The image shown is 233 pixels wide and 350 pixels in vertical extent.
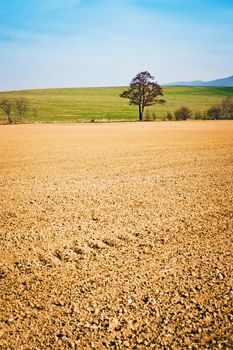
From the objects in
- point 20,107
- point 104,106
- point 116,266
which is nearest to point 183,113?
point 104,106

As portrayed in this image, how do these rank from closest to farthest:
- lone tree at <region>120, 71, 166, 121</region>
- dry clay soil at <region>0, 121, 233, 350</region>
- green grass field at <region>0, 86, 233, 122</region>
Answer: dry clay soil at <region>0, 121, 233, 350</region> → lone tree at <region>120, 71, 166, 121</region> → green grass field at <region>0, 86, 233, 122</region>

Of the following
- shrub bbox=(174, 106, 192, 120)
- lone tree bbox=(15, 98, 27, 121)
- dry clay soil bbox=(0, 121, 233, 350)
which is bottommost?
dry clay soil bbox=(0, 121, 233, 350)

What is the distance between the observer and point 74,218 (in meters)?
8.02

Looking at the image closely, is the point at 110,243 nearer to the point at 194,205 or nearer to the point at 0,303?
the point at 0,303

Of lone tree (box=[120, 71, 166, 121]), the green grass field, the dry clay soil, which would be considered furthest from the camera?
the green grass field

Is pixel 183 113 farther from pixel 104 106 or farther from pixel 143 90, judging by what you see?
pixel 104 106

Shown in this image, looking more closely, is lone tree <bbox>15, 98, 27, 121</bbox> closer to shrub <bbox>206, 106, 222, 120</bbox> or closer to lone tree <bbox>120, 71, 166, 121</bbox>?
lone tree <bbox>120, 71, 166, 121</bbox>

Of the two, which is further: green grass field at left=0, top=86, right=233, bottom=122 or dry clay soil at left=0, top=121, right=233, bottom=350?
green grass field at left=0, top=86, right=233, bottom=122

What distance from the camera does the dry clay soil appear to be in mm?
4023

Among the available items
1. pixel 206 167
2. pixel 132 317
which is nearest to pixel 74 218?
pixel 132 317

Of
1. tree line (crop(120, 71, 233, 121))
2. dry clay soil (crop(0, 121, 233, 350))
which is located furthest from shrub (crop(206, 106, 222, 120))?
dry clay soil (crop(0, 121, 233, 350))

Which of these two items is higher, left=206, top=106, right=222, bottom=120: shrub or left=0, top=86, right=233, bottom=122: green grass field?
left=0, top=86, right=233, bottom=122: green grass field

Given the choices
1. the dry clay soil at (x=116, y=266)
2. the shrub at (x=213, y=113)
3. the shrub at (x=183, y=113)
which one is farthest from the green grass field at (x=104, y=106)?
the dry clay soil at (x=116, y=266)

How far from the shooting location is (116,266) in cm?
562
